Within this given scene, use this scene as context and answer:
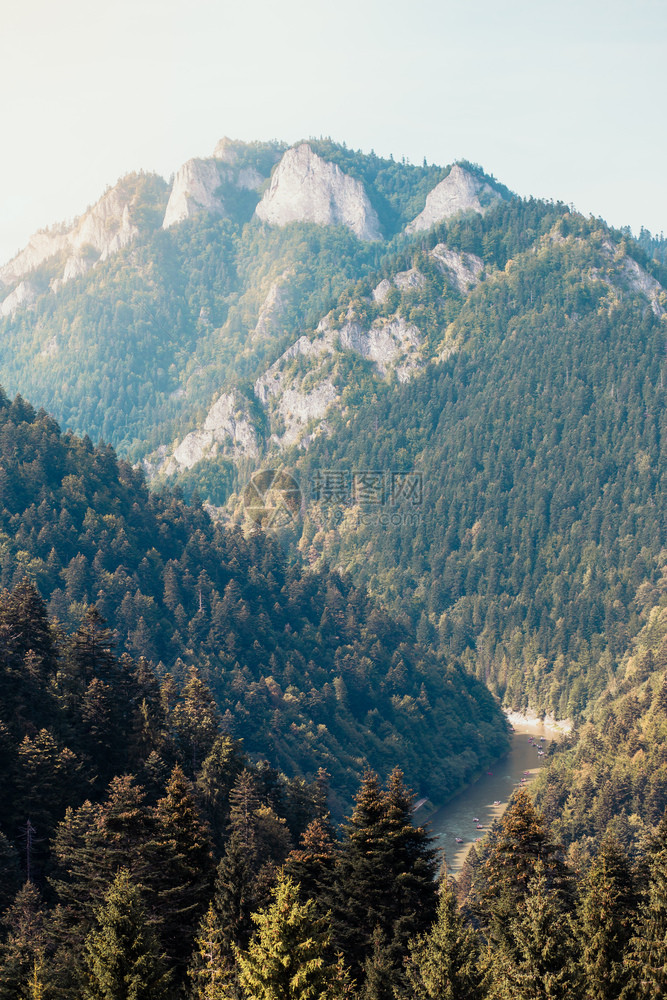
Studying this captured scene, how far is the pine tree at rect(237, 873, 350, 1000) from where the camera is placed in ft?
126

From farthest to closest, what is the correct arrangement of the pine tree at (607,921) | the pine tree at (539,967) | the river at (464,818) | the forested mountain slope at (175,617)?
1. the forested mountain slope at (175,617)
2. the river at (464,818)
3. the pine tree at (607,921)
4. the pine tree at (539,967)

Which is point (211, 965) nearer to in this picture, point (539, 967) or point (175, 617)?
point (539, 967)

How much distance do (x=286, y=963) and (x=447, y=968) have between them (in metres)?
12.3

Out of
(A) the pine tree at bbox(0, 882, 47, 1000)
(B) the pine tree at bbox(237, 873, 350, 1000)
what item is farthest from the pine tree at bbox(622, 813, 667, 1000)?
(A) the pine tree at bbox(0, 882, 47, 1000)

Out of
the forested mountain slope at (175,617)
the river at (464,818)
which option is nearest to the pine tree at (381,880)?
the river at (464,818)

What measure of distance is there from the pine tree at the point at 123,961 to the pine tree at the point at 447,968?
39.5ft

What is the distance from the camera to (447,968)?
47.9 metres

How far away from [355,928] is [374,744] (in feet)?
428

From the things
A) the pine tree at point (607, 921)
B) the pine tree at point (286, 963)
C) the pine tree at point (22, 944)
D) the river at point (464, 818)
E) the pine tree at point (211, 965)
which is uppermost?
the pine tree at point (286, 963)

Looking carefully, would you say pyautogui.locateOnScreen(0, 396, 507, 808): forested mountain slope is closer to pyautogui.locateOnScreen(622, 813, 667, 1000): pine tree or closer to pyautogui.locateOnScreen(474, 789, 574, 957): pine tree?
pyautogui.locateOnScreen(474, 789, 574, 957): pine tree

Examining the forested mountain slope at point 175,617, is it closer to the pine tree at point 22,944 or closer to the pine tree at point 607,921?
the pine tree at point 22,944

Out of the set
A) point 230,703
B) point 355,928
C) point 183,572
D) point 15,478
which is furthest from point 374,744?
point 355,928

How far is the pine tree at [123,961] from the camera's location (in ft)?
140

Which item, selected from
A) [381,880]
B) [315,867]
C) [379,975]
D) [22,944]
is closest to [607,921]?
[379,975]
